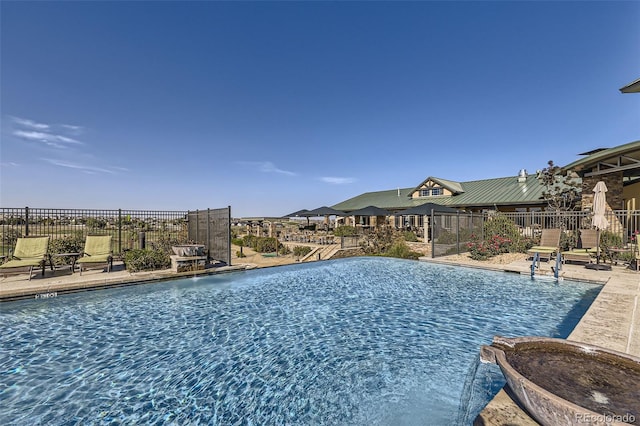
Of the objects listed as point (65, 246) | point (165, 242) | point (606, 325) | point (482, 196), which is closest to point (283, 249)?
point (165, 242)

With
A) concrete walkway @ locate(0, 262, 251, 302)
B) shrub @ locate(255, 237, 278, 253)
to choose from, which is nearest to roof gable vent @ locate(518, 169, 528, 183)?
shrub @ locate(255, 237, 278, 253)

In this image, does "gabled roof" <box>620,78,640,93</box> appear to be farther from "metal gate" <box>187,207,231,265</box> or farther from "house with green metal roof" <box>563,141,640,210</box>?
"metal gate" <box>187,207,231,265</box>

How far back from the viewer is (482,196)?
22.4 meters

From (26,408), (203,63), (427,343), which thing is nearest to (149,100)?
(203,63)

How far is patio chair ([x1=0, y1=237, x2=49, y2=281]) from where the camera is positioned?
7.32 m

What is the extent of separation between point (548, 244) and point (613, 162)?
572 cm

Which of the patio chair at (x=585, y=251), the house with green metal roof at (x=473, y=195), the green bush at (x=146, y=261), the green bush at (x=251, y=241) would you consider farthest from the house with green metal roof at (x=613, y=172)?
the green bush at (x=146, y=261)

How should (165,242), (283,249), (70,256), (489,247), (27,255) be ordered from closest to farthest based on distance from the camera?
Answer: 1. (27,255)
2. (70,256)
3. (165,242)
4. (489,247)
5. (283,249)

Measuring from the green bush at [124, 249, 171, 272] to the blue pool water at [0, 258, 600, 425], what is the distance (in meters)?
1.53

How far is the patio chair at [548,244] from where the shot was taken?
10568 millimetres

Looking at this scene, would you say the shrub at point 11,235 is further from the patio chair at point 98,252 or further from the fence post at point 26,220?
the patio chair at point 98,252

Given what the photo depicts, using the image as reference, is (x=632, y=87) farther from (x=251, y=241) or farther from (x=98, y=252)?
(x=251, y=241)

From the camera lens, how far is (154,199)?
63.0ft

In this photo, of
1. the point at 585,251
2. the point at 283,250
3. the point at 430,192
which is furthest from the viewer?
the point at 430,192
